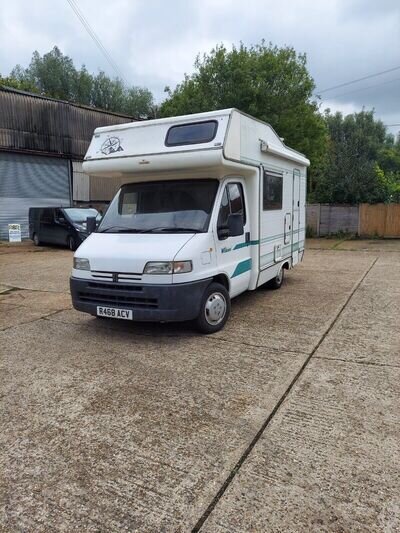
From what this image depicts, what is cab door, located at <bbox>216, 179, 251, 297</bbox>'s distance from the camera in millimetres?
5418

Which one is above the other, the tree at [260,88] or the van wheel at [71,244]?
the tree at [260,88]

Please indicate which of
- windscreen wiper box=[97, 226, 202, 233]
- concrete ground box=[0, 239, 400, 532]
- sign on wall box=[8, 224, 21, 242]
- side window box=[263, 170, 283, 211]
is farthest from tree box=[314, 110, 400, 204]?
windscreen wiper box=[97, 226, 202, 233]

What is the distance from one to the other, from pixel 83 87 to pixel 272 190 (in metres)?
34.0

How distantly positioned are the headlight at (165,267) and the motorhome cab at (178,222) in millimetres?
11

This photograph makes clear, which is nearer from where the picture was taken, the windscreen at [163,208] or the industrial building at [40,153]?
the windscreen at [163,208]

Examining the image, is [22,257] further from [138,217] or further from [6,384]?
[6,384]

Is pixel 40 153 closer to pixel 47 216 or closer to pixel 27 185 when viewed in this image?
pixel 27 185

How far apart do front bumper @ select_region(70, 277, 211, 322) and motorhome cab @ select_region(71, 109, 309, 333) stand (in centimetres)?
1

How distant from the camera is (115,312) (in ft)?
16.4

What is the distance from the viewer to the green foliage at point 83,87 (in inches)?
1422

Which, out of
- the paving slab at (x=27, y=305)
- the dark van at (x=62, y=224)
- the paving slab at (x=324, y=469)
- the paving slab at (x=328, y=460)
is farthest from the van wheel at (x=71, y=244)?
the paving slab at (x=324, y=469)

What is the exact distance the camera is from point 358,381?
3.99 metres

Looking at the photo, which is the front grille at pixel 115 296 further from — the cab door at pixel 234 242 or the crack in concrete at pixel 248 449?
the crack in concrete at pixel 248 449

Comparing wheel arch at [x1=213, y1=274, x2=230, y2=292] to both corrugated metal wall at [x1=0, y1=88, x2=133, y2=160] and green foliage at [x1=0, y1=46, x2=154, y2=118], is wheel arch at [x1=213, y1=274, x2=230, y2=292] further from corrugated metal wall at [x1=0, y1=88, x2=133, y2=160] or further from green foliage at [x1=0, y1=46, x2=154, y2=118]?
green foliage at [x1=0, y1=46, x2=154, y2=118]
